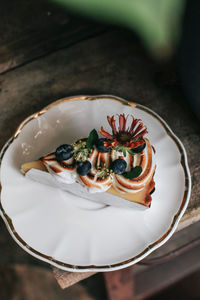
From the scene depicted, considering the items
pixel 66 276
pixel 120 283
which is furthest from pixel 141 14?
pixel 120 283

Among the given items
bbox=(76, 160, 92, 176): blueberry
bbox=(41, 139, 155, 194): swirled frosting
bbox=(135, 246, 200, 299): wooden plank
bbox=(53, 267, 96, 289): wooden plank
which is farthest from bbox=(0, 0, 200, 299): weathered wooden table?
bbox=(135, 246, 200, 299): wooden plank

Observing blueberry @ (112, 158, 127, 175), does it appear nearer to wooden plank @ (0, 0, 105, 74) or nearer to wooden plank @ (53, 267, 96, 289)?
wooden plank @ (53, 267, 96, 289)

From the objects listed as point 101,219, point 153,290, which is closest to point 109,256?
point 101,219

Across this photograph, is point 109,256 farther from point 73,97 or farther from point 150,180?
point 73,97

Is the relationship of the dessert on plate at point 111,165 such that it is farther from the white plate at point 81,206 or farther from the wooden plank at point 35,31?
the wooden plank at point 35,31

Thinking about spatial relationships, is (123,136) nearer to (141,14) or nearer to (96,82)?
(96,82)
